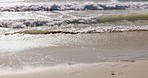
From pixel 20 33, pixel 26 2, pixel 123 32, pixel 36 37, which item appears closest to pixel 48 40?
pixel 36 37

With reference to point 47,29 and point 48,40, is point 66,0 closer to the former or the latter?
point 47,29

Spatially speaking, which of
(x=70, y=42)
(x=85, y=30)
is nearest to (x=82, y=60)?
(x=70, y=42)

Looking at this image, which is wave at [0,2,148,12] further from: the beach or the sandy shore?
the sandy shore

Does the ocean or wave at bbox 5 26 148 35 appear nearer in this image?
the ocean

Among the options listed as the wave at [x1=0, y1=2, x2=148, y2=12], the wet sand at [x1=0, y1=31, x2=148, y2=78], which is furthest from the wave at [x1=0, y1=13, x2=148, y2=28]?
the wave at [x1=0, y1=2, x2=148, y2=12]

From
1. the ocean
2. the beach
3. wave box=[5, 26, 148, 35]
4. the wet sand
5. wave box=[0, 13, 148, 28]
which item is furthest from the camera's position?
wave box=[0, 13, 148, 28]

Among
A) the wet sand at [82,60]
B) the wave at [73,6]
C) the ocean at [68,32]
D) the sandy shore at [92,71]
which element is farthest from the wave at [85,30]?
the wave at [73,6]

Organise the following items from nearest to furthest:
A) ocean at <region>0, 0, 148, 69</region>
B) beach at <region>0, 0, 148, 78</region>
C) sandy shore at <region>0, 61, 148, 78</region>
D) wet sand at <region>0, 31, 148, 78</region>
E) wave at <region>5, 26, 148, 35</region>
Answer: sandy shore at <region>0, 61, 148, 78</region> < wet sand at <region>0, 31, 148, 78</region> < beach at <region>0, 0, 148, 78</region> < ocean at <region>0, 0, 148, 69</region> < wave at <region>5, 26, 148, 35</region>

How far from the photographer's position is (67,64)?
7.13m

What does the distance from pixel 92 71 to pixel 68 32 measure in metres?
3.88

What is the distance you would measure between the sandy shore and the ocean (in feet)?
1.39

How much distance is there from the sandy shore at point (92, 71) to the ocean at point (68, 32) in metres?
0.42

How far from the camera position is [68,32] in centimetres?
1038

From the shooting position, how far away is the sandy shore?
6357 mm
